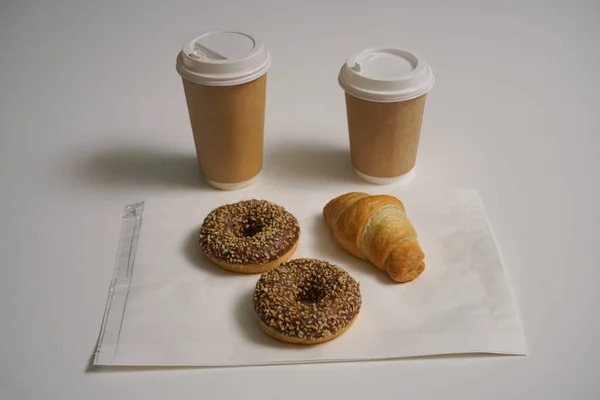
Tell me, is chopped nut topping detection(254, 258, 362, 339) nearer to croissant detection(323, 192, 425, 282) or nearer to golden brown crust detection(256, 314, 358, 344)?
golden brown crust detection(256, 314, 358, 344)

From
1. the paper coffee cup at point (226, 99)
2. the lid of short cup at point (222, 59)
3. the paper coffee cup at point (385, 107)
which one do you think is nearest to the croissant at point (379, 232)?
the paper coffee cup at point (385, 107)

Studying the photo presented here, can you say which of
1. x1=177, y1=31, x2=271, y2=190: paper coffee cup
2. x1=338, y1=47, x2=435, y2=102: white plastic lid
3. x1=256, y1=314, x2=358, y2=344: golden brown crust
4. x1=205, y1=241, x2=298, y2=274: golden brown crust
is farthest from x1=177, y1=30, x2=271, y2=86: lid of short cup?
x1=256, y1=314, x2=358, y2=344: golden brown crust

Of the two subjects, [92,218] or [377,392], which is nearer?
[377,392]

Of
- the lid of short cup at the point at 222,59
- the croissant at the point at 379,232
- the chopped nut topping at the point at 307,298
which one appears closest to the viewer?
the chopped nut topping at the point at 307,298

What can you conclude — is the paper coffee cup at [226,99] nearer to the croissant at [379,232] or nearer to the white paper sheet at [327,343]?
the white paper sheet at [327,343]

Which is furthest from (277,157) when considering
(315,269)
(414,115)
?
(315,269)

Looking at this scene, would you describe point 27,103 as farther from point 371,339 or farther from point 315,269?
point 371,339
